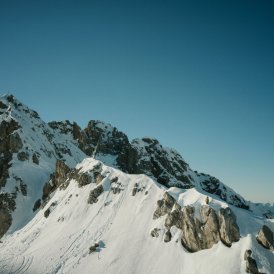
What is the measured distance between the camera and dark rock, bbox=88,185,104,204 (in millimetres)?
57081

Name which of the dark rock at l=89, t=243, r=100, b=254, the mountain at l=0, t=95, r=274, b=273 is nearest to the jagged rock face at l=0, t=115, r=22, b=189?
the mountain at l=0, t=95, r=274, b=273

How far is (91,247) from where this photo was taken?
150 feet

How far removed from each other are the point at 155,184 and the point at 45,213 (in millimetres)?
22480

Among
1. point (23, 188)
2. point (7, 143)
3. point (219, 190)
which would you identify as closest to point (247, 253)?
point (23, 188)

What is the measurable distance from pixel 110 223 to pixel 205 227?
638 inches

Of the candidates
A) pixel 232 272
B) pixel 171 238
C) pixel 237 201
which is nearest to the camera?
pixel 232 272

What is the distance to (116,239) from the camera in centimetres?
4647

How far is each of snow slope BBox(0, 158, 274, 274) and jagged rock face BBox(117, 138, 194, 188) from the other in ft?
209

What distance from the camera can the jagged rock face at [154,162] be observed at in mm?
126312

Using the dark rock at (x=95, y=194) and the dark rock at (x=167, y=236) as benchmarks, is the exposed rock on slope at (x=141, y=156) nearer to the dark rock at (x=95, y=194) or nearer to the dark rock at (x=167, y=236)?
the dark rock at (x=95, y=194)

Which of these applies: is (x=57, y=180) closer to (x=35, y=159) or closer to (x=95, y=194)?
(x=35, y=159)

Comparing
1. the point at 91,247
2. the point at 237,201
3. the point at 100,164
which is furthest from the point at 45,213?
the point at 237,201

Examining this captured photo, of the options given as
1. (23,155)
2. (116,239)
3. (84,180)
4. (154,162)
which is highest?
(154,162)

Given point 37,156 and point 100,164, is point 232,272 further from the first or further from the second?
point 37,156
